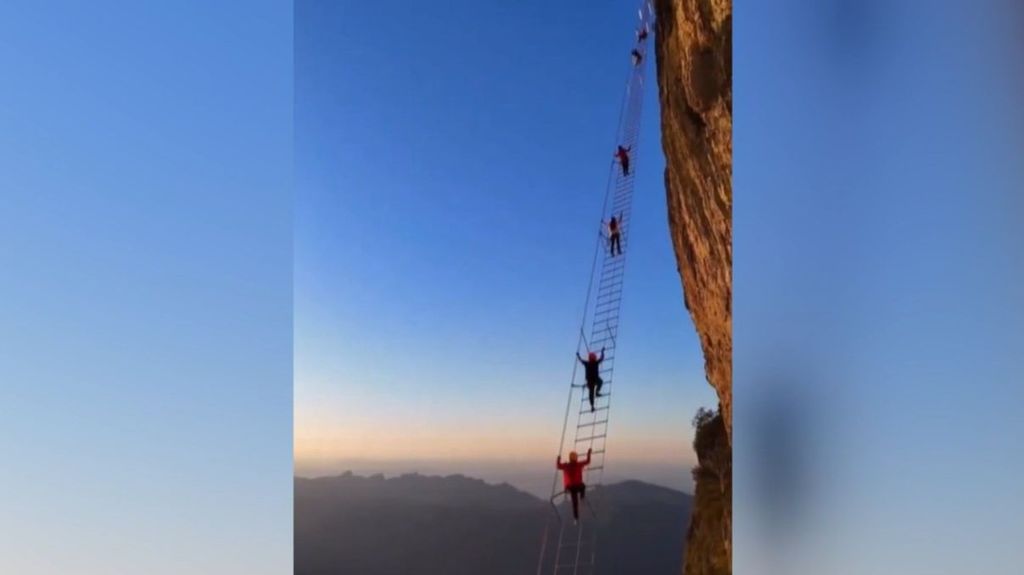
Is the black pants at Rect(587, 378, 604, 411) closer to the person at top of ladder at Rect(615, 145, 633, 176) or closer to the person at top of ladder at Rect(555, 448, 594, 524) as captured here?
the person at top of ladder at Rect(555, 448, 594, 524)

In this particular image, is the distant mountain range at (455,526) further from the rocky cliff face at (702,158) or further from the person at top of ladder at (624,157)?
the person at top of ladder at (624,157)

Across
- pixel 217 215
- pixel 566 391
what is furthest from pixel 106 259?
pixel 566 391

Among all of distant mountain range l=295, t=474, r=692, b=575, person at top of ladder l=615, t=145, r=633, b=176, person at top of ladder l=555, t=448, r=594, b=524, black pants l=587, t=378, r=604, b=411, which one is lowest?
distant mountain range l=295, t=474, r=692, b=575

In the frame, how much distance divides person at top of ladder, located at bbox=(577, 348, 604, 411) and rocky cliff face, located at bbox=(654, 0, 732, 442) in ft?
1.05

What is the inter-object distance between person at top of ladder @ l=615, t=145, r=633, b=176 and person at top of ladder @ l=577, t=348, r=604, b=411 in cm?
54

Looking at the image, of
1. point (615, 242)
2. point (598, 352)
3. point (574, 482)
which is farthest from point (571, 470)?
point (615, 242)

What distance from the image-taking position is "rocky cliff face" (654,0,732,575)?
10.3 ft

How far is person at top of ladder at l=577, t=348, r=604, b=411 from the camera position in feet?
10.4

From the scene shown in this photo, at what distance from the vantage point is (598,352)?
125 inches

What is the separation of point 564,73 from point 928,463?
1.52m

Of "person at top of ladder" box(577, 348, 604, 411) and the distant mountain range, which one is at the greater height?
"person at top of ladder" box(577, 348, 604, 411)

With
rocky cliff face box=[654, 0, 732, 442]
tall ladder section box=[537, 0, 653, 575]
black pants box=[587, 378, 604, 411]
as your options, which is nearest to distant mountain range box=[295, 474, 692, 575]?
tall ladder section box=[537, 0, 653, 575]

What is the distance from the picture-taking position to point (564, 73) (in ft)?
10.5

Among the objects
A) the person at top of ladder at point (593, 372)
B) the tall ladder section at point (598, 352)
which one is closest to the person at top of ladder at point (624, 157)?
the tall ladder section at point (598, 352)
